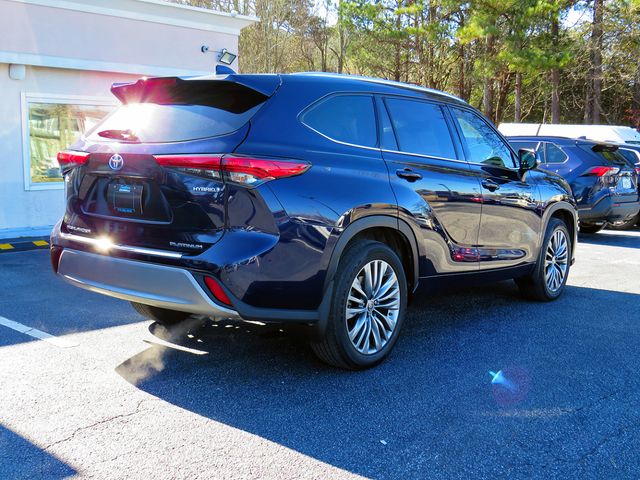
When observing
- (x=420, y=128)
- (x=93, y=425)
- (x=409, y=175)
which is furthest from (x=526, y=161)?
(x=93, y=425)

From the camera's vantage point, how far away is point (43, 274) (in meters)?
7.11

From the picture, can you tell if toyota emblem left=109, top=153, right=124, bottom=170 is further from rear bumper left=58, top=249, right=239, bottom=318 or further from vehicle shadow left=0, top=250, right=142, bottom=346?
vehicle shadow left=0, top=250, right=142, bottom=346

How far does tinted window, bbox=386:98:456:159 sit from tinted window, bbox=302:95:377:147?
0.26 meters

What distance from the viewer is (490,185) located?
520 cm

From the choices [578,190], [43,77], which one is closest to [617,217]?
[578,190]

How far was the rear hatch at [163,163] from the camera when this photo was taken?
11.3ft

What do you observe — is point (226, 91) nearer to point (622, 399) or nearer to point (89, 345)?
point (89, 345)

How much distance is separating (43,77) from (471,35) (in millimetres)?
14445

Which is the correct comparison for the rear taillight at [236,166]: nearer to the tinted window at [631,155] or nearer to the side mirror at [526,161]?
the side mirror at [526,161]

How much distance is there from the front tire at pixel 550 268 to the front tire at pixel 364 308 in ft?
7.35

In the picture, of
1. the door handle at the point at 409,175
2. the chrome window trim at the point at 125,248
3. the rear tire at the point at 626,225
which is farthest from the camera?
the rear tire at the point at 626,225

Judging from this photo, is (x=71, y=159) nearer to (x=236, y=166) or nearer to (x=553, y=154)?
(x=236, y=166)

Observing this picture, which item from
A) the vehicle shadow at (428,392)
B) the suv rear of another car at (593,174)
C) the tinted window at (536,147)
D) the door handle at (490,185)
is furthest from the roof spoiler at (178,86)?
the tinted window at (536,147)

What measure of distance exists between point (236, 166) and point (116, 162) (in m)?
0.82
